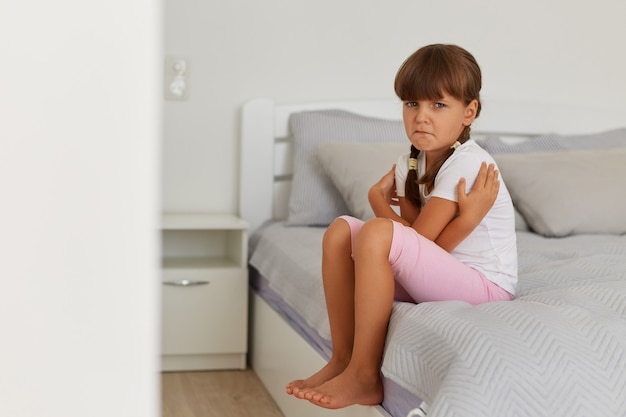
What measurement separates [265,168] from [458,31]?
87cm

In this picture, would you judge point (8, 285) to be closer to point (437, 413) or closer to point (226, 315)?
→ point (437, 413)

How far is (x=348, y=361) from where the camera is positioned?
1643 mm

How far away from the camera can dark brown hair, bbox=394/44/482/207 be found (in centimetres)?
165

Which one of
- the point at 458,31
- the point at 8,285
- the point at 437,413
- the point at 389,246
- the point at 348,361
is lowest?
the point at 348,361

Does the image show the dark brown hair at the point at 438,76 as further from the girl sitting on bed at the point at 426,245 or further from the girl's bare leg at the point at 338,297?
the girl's bare leg at the point at 338,297

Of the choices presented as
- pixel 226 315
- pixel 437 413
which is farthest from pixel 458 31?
pixel 437 413

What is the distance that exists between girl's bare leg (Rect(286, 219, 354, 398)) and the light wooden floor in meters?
0.68

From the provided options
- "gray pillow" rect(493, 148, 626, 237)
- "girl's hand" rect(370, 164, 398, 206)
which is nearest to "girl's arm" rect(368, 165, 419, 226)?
"girl's hand" rect(370, 164, 398, 206)

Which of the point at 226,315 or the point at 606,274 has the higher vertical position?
the point at 606,274

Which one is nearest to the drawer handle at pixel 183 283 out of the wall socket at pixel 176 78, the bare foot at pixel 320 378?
the wall socket at pixel 176 78

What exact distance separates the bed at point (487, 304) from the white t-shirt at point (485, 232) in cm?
7

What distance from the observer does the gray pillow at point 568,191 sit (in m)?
2.53

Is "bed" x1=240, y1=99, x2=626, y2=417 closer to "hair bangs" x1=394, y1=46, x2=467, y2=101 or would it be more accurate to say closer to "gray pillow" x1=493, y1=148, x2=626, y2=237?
"gray pillow" x1=493, y1=148, x2=626, y2=237

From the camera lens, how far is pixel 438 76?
1.65m
